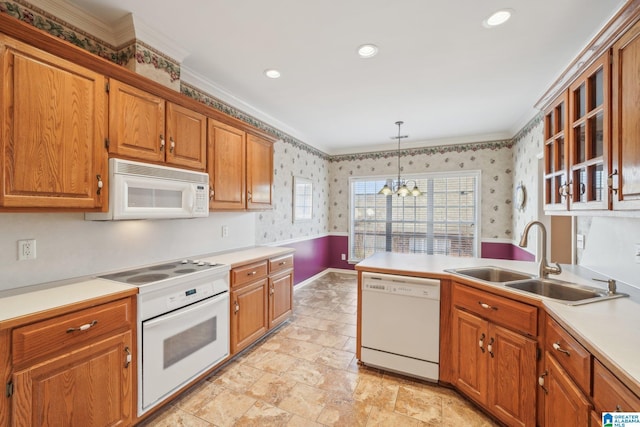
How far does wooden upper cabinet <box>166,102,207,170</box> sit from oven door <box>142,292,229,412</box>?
1.16 m

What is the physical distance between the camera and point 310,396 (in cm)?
204

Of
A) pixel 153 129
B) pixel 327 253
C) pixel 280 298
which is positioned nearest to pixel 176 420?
pixel 280 298

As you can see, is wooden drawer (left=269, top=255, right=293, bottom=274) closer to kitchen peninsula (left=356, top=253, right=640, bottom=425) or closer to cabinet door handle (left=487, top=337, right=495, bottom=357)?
kitchen peninsula (left=356, top=253, right=640, bottom=425)

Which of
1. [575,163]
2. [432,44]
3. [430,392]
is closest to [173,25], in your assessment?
[432,44]

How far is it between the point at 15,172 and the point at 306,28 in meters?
1.95

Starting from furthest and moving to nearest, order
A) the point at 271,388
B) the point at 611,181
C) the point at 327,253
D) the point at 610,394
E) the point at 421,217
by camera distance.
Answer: the point at 327,253, the point at 421,217, the point at 271,388, the point at 611,181, the point at 610,394

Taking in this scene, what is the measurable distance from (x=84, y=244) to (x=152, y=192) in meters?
0.56

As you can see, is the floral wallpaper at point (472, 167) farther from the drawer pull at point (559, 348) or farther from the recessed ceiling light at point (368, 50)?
the drawer pull at point (559, 348)

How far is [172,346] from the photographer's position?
74.4 inches

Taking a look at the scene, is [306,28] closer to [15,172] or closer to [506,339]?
[15,172]

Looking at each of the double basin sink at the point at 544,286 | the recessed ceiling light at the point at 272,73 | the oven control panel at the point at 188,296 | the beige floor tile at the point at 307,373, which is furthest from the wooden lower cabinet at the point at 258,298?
the recessed ceiling light at the point at 272,73

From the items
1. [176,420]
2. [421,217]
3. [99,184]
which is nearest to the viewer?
[99,184]

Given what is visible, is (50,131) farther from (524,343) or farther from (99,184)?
(524,343)

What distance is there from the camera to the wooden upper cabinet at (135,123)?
5.76ft
